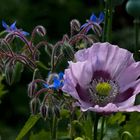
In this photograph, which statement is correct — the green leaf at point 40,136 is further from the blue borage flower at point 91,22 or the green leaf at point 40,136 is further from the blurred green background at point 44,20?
the blurred green background at point 44,20

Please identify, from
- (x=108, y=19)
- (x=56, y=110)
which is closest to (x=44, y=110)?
(x=56, y=110)

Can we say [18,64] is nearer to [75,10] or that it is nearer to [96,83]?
[96,83]

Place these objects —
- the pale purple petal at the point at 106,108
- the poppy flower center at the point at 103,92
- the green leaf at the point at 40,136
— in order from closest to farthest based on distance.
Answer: the pale purple petal at the point at 106,108 → the poppy flower center at the point at 103,92 → the green leaf at the point at 40,136

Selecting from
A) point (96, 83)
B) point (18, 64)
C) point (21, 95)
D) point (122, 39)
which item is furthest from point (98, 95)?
point (122, 39)

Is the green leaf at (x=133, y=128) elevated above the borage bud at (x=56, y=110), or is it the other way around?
the borage bud at (x=56, y=110)

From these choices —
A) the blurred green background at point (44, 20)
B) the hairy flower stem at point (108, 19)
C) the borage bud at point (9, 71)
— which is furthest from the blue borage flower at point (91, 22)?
the blurred green background at point (44, 20)

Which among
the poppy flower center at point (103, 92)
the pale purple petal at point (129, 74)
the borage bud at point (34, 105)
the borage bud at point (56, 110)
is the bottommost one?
the borage bud at point (56, 110)

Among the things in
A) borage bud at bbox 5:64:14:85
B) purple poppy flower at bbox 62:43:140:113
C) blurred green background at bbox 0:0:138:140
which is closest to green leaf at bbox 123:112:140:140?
purple poppy flower at bbox 62:43:140:113
